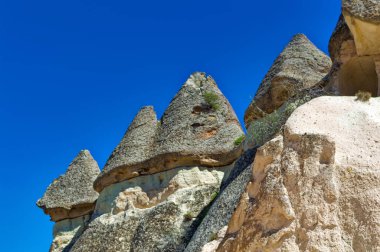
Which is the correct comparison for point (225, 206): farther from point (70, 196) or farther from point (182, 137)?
point (70, 196)

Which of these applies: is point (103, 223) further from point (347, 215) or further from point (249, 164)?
point (347, 215)

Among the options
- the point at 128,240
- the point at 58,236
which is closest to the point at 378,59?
the point at 128,240

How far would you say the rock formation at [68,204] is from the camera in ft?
57.7

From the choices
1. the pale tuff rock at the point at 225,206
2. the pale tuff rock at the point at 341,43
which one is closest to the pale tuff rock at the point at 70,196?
the pale tuff rock at the point at 225,206

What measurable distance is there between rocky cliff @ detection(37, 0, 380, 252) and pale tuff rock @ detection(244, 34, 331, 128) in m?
0.02

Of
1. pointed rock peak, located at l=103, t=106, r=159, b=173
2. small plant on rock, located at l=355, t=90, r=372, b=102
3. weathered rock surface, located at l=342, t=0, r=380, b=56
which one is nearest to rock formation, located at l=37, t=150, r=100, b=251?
pointed rock peak, located at l=103, t=106, r=159, b=173

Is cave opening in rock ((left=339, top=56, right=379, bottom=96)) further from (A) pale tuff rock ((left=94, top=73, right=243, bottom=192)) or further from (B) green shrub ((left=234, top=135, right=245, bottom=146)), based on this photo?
(B) green shrub ((left=234, top=135, right=245, bottom=146))

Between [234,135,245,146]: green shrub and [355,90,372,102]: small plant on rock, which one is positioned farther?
[234,135,245,146]: green shrub

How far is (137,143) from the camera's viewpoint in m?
13.9

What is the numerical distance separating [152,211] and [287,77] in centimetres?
414

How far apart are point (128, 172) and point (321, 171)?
870 centimetres

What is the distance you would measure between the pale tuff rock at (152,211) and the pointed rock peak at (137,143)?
1.52 feet

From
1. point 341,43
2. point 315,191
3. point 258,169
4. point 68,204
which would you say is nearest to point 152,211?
point 341,43

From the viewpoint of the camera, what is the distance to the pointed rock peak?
13547 millimetres
